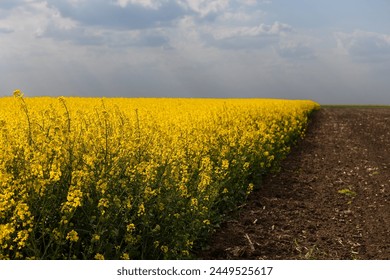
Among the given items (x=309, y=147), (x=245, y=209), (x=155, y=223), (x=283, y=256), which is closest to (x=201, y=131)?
(x=245, y=209)

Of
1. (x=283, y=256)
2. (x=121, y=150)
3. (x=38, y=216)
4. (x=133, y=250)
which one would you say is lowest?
(x=283, y=256)

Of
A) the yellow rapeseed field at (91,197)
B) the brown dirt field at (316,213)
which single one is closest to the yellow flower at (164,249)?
the yellow rapeseed field at (91,197)

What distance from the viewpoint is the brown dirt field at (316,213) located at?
8.20 metres

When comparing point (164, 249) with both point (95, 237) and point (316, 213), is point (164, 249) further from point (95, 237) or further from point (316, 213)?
point (316, 213)

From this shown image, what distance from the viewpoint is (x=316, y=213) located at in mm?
10406

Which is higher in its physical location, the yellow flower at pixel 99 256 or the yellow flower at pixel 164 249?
the yellow flower at pixel 99 256

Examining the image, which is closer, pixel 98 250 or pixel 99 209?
pixel 98 250

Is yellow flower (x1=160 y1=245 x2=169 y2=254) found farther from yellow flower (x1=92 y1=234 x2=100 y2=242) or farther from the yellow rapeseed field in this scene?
yellow flower (x1=92 y1=234 x2=100 y2=242)

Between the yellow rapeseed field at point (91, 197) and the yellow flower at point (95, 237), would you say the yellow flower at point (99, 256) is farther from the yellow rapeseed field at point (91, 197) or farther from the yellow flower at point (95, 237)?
the yellow flower at point (95, 237)

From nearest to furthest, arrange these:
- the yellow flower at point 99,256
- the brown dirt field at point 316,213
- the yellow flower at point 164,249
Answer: the yellow flower at point 99,256 < the yellow flower at point 164,249 < the brown dirt field at point 316,213

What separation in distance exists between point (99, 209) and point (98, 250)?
0.50 metres

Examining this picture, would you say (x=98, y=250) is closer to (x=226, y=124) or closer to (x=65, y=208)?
(x=65, y=208)

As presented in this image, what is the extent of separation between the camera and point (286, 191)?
12.0 m

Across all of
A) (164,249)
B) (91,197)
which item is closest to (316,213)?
(164,249)
